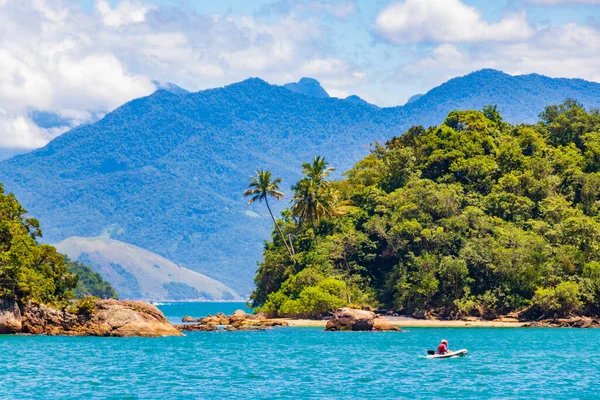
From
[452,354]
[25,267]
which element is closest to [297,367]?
[452,354]

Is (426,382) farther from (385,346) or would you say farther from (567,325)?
(567,325)

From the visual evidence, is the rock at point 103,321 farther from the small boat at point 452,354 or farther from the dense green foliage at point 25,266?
the small boat at point 452,354

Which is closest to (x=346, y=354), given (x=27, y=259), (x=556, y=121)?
(x=27, y=259)

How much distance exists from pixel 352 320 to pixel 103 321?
22.3 m

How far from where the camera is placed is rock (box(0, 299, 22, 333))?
7400cm

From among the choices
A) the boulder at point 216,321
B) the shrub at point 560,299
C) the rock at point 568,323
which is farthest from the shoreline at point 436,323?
the boulder at point 216,321

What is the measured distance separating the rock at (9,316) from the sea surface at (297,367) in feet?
5.64

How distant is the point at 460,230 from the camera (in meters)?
104

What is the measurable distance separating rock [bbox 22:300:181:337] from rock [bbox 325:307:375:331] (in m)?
15.6

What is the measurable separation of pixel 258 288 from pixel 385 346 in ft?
166

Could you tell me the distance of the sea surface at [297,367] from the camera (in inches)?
1833

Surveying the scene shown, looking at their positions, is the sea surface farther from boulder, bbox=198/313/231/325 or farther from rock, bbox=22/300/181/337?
boulder, bbox=198/313/231/325

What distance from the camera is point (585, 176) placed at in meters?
112

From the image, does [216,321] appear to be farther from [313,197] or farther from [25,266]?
[25,266]
